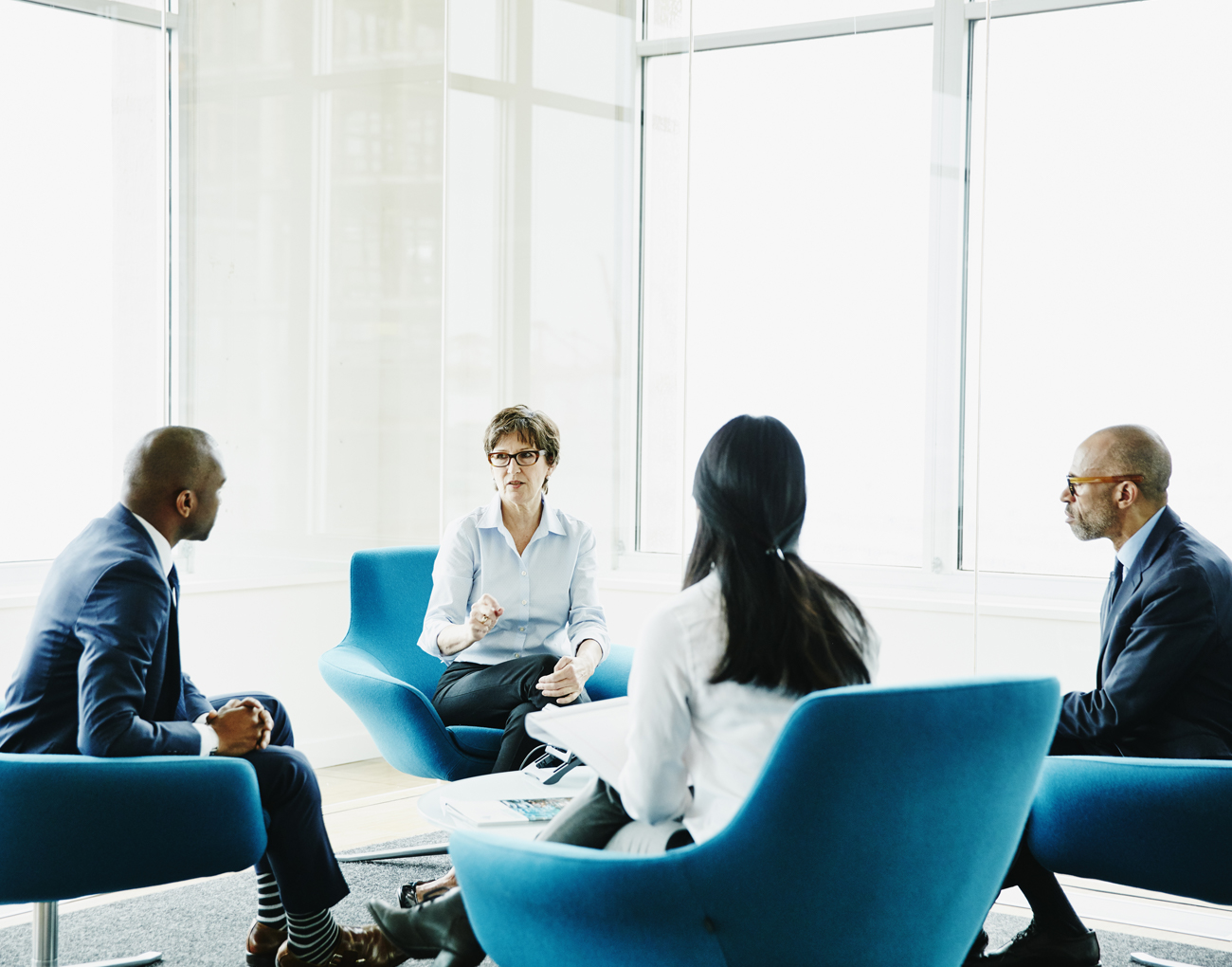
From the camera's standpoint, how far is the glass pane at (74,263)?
13.6 feet

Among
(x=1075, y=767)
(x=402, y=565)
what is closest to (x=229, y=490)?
(x=402, y=565)

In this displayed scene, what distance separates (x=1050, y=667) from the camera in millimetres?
3697

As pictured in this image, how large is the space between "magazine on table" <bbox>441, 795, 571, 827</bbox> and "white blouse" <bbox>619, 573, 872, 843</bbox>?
57 cm

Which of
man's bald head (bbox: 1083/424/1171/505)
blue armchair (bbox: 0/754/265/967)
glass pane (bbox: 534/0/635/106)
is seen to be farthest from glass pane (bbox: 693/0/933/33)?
blue armchair (bbox: 0/754/265/967)

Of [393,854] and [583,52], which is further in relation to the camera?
[583,52]

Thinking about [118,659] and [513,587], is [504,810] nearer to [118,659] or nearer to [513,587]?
[118,659]

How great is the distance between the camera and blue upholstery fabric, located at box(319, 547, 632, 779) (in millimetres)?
3205

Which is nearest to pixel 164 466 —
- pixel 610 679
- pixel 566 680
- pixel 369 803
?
pixel 566 680

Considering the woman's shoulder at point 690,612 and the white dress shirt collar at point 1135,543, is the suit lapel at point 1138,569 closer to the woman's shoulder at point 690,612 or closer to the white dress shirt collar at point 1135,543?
the white dress shirt collar at point 1135,543

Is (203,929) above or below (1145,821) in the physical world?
below

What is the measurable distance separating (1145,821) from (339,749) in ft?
11.3

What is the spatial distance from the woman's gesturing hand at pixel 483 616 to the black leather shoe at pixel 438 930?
3.54 feet

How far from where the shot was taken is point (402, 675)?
363cm

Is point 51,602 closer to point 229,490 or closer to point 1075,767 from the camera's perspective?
point 1075,767
